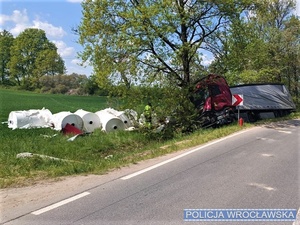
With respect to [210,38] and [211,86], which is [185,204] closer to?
[211,86]

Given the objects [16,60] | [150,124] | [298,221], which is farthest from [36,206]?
[16,60]

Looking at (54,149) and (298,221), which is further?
(54,149)

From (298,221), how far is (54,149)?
28.7ft

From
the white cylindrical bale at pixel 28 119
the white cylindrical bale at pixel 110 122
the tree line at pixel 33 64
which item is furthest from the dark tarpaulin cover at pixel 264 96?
the tree line at pixel 33 64

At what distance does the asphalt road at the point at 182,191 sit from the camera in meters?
4.65

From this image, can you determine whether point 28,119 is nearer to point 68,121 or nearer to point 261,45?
point 68,121

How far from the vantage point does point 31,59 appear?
324 feet

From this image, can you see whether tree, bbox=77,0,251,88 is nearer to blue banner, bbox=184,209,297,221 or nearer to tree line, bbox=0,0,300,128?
tree line, bbox=0,0,300,128

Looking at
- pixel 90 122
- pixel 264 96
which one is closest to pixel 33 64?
pixel 90 122

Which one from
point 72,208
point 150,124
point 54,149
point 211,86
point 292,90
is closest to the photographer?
point 72,208

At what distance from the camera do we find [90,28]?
1673 centimetres

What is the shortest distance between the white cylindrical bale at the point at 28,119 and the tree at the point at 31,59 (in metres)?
77.4

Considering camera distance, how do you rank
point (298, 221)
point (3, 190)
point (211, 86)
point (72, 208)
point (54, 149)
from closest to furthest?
point (298, 221)
point (72, 208)
point (3, 190)
point (54, 149)
point (211, 86)

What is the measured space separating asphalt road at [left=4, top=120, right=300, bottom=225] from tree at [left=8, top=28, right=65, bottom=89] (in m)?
90.2
